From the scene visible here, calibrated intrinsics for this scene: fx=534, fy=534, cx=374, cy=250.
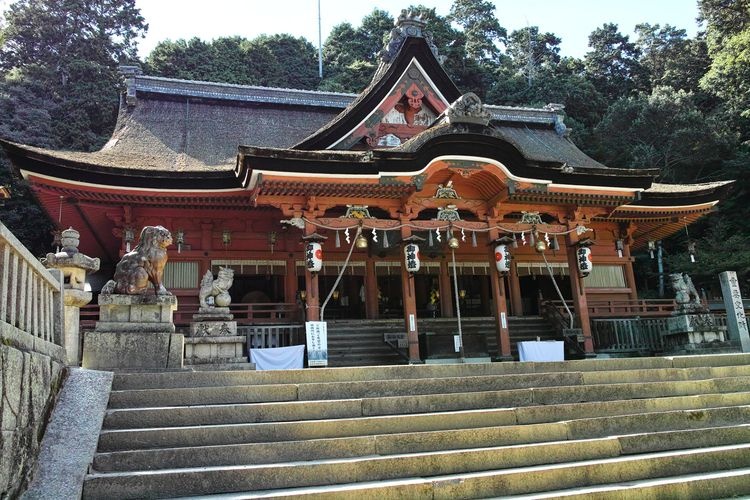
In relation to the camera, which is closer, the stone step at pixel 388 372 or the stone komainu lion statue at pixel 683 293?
the stone step at pixel 388 372

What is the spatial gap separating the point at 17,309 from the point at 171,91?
611 inches

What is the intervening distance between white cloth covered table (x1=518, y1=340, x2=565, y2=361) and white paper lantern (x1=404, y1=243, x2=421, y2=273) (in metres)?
3.00

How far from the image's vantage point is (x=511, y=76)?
132 ft

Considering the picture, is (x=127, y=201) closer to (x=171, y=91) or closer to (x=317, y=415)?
(x=171, y=91)

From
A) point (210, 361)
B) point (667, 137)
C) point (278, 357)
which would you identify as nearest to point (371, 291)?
point (278, 357)

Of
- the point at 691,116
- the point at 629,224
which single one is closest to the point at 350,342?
the point at 629,224

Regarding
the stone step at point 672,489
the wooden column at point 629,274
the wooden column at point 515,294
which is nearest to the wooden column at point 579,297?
the wooden column at point 515,294

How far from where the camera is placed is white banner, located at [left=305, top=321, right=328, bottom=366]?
10586 millimetres

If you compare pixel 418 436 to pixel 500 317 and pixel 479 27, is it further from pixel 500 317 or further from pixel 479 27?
pixel 479 27

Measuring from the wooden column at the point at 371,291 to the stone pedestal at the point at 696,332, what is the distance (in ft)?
24.6

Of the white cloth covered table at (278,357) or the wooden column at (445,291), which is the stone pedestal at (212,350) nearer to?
the white cloth covered table at (278,357)

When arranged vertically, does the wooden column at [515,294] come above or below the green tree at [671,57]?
below

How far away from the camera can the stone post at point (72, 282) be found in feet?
21.7

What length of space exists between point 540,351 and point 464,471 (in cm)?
804
